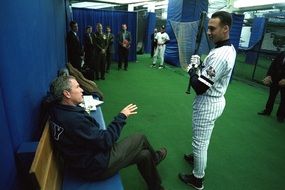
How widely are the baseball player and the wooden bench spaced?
0.92m

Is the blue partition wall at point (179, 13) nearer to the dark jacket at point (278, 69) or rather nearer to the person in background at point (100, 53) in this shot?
the person in background at point (100, 53)

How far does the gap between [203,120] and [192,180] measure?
76cm

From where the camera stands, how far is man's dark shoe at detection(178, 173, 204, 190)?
98.5 inches

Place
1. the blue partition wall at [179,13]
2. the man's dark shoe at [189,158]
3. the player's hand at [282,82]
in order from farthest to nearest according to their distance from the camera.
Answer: the blue partition wall at [179,13] → the player's hand at [282,82] → the man's dark shoe at [189,158]

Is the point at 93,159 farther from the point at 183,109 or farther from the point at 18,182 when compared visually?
the point at 183,109

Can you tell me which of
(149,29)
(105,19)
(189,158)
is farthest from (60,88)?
(149,29)

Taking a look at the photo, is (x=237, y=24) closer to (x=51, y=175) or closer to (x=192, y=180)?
(x=192, y=180)

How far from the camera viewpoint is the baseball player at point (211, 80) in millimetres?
1996

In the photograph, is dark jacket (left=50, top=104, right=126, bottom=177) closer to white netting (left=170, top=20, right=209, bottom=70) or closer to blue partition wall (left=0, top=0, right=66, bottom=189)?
blue partition wall (left=0, top=0, right=66, bottom=189)

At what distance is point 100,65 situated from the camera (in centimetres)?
729

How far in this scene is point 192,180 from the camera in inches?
100

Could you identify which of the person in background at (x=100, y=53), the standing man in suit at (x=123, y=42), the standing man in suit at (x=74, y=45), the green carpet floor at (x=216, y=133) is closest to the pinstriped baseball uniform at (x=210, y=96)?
the green carpet floor at (x=216, y=133)

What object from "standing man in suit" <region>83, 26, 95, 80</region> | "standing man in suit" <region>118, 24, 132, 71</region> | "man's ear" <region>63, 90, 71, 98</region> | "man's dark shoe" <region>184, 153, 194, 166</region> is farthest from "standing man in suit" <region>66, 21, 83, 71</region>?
"man's ear" <region>63, 90, 71, 98</region>

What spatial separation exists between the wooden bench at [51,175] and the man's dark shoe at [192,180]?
970mm
